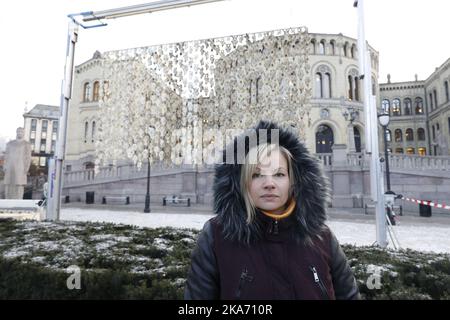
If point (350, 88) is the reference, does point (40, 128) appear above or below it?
above

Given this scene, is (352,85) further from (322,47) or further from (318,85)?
(322,47)

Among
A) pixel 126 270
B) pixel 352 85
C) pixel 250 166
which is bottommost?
pixel 126 270

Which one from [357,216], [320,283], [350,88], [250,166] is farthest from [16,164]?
[350,88]

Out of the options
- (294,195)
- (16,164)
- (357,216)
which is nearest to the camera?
(294,195)

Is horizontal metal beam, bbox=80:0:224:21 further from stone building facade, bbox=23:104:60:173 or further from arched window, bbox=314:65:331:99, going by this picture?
stone building facade, bbox=23:104:60:173

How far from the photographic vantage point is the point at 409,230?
959cm

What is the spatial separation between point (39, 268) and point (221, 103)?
8.00 meters

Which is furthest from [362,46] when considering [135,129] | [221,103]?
[135,129]

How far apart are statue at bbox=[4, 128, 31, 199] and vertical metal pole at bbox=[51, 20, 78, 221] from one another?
216 inches

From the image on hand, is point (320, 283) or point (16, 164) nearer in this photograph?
point (320, 283)

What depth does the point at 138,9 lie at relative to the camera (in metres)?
8.23

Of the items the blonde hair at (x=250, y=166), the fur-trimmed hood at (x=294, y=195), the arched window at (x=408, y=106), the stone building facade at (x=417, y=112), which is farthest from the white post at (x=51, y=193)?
the arched window at (x=408, y=106)

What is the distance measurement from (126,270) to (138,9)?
7.63 m
